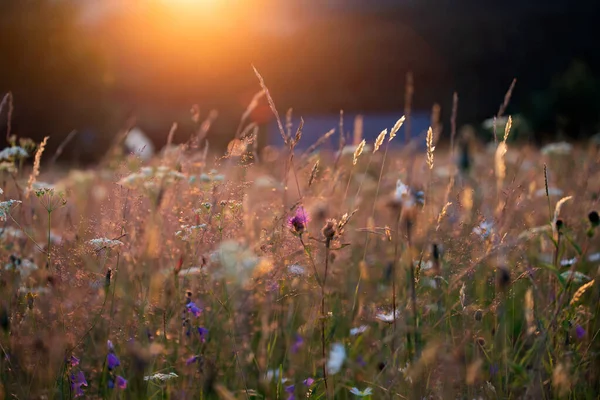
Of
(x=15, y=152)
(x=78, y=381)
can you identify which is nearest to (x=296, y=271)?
(x=78, y=381)

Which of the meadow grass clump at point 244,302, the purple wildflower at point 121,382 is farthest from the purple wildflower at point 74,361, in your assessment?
the purple wildflower at point 121,382

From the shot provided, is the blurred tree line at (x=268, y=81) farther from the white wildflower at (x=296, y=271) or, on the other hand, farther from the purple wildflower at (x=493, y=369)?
the white wildflower at (x=296, y=271)

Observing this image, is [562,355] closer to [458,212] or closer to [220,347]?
[458,212]

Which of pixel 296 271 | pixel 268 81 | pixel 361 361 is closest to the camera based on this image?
pixel 296 271

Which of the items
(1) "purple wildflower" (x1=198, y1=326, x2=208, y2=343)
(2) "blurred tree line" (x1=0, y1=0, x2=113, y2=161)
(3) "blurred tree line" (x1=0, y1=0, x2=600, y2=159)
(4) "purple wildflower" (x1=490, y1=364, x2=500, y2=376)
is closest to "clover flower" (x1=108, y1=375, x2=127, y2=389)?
(1) "purple wildflower" (x1=198, y1=326, x2=208, y2=343)

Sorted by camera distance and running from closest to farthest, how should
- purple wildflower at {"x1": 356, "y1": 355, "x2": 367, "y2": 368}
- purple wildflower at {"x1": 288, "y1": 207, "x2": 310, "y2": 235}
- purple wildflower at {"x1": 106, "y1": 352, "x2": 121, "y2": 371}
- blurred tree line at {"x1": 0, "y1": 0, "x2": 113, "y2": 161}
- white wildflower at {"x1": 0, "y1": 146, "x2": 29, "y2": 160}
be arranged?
purple wildflower at {"x1": 288, "y1": 207, "x2": 310, "y2": 235} → purple wildflower at {"x1": 106, "y1": 352, "x2": 121, "y2": 371} → purple wildflower at {"x1": 356, "y1": 355, "x2": 367, "y2": 368} → white wildflower at {"x1": 0, "y1": 146, "x2": 29, "y2": 160} → blurred tree line at {"x1": 0, "y1": 0, "x2": 113, "y2": 161}

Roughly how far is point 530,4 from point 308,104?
40.9 ft

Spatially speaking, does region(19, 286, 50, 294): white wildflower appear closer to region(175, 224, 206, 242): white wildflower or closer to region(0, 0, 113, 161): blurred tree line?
region(175, 224, 206, 242): white wildflower

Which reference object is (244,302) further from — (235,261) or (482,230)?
(482,230)

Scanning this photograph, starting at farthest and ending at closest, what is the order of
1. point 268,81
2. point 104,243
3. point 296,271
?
1. point 268,81
2. point 296,271
3. point 104,243

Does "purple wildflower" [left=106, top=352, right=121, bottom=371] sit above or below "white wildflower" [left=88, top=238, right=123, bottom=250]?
below

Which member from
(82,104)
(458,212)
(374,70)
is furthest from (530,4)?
(458,212)

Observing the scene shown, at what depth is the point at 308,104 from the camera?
25.1m

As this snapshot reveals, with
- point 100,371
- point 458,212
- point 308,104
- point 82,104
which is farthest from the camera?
point 308,104
